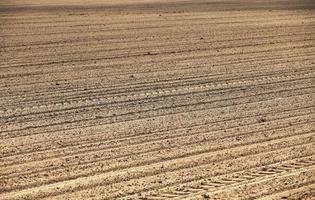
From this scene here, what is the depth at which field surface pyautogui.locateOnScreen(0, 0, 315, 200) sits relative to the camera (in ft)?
21.7

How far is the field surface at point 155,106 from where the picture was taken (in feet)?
21.7

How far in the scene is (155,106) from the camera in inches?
345

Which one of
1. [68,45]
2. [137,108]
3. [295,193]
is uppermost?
[68,45]

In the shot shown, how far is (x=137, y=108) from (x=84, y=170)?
214 cm

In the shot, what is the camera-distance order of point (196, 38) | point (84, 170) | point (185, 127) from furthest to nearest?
point (196, 38) < point (185, 127) < point (84, 170)

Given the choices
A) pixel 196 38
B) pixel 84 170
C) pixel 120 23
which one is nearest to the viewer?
pixel 84 170

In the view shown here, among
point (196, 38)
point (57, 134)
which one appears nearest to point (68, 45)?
point (196, 38)

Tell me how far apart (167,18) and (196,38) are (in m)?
2.00

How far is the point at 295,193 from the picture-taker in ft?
21.2

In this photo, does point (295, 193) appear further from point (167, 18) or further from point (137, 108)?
point (167, 18)

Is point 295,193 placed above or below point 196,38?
below

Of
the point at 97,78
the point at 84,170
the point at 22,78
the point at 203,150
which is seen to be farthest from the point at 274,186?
the point at 22,78

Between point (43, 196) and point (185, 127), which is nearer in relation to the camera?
point (43, 196)

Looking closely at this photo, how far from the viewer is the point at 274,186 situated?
6.56m
